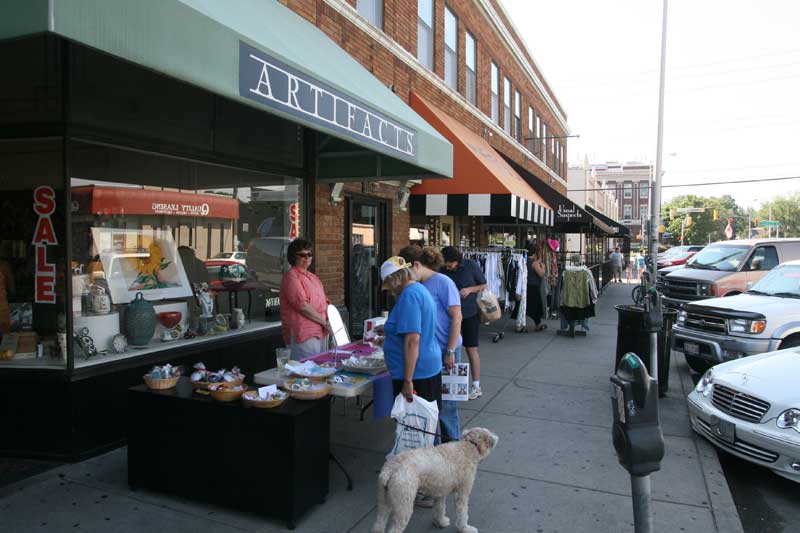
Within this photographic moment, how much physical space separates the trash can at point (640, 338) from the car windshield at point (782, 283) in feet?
7.99

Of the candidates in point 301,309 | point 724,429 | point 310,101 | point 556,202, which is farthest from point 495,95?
point 724,429

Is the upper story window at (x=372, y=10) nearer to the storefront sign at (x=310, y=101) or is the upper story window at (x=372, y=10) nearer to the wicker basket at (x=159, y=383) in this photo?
the storefront sign at (x=310, y=101)

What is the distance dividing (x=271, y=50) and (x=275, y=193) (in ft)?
12.3

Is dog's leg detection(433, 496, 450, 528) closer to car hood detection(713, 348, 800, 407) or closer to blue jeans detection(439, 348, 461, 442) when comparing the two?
blue jeans detection(439, 348, 461, 442)

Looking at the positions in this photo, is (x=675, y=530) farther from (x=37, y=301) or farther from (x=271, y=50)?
(x=37, y=301)

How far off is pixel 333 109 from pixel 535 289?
8180 millimetres

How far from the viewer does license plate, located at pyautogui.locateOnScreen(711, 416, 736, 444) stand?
4.89 meters

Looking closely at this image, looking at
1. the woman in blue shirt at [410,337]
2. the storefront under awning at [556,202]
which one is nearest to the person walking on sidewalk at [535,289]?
the storefront under awning at [556,202]

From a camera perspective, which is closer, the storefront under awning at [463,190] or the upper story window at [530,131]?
the storefront under awning at [463,190]

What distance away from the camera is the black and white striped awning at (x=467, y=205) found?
393 inches

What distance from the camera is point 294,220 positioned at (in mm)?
8039

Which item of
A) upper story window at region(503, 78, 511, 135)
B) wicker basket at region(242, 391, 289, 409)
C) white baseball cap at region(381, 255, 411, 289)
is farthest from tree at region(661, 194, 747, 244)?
wicker basket at region(242, 391, 289, 409)

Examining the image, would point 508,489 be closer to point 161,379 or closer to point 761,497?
point 761,497

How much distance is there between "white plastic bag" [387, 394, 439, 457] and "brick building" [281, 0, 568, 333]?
459cm
